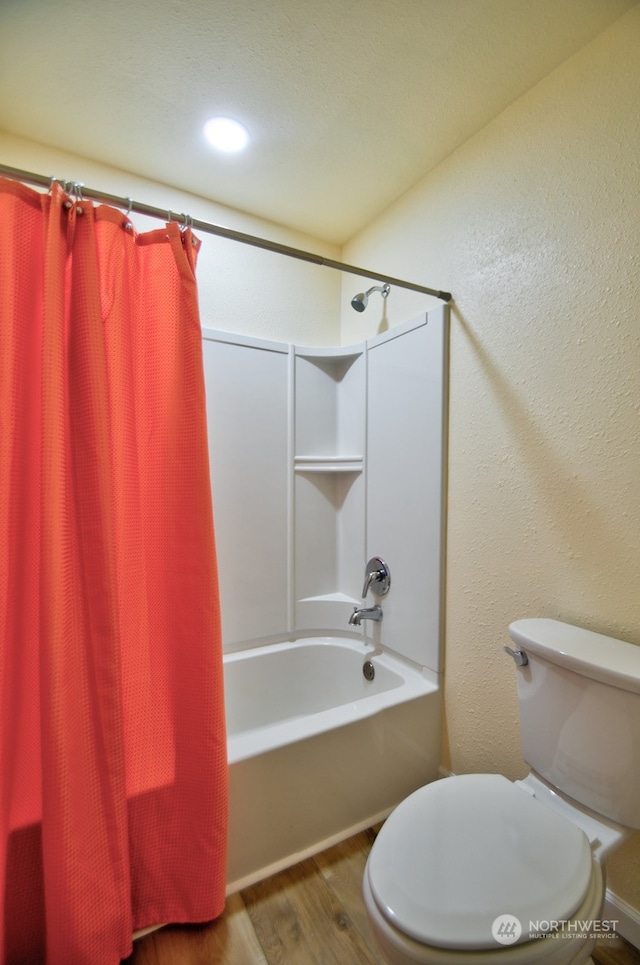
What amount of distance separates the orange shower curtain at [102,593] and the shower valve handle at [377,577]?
2.92 ft

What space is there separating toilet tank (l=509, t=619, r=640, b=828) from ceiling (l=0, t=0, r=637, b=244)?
1.65m

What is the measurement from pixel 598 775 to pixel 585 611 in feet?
1.30

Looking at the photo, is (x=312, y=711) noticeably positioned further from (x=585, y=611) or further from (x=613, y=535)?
(x=613, y=535)

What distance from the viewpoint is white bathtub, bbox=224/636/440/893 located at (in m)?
1.25

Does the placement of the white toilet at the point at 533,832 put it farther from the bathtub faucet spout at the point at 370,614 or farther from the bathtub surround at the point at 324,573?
the bathtub faucet spout at the point at 370,614

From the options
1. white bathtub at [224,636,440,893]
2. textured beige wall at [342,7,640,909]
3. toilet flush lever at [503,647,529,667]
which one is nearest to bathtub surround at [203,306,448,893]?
white bathtub at [224,636,440,893]

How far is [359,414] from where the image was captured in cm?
205

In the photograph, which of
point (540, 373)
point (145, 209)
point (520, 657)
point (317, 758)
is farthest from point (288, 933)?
point (145, 209)

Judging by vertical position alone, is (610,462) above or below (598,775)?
above

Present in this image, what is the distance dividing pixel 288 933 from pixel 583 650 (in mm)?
1111

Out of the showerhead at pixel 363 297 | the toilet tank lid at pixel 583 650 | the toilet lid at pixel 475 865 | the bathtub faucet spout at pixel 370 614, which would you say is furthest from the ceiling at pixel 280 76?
the toilet lid at pixel 475 865

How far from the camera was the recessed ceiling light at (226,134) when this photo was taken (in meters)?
1.44

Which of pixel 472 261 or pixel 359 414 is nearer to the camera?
pixel 472 261

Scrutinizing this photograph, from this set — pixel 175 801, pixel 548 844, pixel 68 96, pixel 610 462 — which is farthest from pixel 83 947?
pixel 68 96
